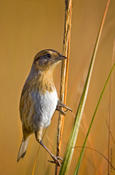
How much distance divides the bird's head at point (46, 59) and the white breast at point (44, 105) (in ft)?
0.41

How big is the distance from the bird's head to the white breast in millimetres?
124

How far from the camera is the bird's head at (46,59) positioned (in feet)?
4.76

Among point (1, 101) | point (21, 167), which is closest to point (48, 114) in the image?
point (21, 167)

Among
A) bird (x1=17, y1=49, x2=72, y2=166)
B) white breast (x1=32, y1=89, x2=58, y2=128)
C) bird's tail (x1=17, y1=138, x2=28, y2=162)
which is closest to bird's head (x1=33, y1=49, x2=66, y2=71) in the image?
bird (x1=17, y1=49, x2=72, y2=166)

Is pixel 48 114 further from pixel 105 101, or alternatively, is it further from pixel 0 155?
pixel 0 155

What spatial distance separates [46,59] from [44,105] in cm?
21

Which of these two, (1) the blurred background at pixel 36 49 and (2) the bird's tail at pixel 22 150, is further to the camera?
(1) the blurred background at pixel 36 49

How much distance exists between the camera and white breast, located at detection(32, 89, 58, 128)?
147 cm

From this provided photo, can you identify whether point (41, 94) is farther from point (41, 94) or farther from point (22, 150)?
point (22, 150)

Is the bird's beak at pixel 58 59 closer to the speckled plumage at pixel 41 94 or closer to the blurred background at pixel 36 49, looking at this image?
the speckled plumage at pixel 41 94

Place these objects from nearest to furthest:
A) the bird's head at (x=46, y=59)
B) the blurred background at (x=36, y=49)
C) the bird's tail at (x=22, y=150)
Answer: the bird's head at (x=46, y=59)
the bird's tail at (x=22, y=150)
the blurred background at (x=36, y=49)

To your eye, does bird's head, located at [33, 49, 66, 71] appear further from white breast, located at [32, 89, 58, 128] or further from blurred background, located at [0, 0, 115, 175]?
blurred background, located at [0, 0, 115, 175]

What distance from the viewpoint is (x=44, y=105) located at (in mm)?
1492

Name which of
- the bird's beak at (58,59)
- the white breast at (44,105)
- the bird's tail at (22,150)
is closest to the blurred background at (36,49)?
the bird's tail at (22,150)
